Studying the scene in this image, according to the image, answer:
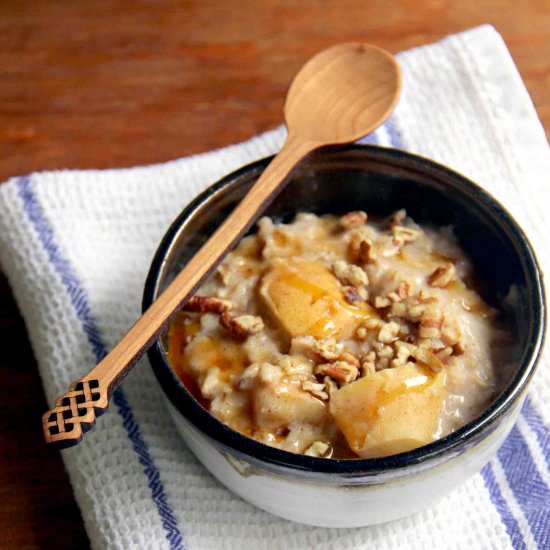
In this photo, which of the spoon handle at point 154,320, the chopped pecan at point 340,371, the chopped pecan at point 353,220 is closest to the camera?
the spoon handle at point 154,320

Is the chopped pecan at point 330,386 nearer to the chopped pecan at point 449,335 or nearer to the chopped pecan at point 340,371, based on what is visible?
the chopped pecan at point 340,371

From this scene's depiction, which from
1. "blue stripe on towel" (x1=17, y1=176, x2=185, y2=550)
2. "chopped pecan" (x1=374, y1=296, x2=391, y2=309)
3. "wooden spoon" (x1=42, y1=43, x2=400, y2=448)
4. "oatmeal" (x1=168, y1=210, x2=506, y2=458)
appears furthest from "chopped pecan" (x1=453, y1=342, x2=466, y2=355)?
"blue stripe on towel" (x1=17, y1=176, x2=185, y2=550)

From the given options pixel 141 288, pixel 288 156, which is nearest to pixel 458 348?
pixel 288 156

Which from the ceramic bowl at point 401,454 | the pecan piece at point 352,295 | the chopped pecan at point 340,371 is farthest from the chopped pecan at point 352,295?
the ceramic bowl at point 401,454

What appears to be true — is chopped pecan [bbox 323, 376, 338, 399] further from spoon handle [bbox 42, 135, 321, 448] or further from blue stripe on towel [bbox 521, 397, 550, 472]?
blue stripe on towel [bbox 521, 397, 550, 472]

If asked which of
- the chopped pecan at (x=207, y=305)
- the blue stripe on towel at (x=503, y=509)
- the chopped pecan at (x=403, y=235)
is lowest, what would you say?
the blue stripe on towel at (x=503, y=509)

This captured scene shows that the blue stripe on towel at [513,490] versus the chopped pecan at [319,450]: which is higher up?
the chopped pecan at [319,450]

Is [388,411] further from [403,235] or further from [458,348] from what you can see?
[403,235]
